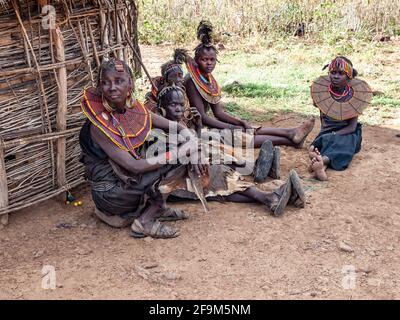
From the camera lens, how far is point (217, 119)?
5.09 metres

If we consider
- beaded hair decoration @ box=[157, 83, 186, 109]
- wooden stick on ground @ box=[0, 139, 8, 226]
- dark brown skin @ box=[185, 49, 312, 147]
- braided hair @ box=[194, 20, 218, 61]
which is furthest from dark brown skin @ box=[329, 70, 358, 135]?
wooden stick on ground @ box=[0, 139, 8, 226]

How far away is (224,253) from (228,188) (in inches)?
28.6

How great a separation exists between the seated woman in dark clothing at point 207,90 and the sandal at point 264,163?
532 mm

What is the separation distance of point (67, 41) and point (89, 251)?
1.54 metres

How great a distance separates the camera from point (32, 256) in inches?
132

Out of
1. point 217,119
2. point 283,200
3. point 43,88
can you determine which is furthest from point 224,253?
point 217,119

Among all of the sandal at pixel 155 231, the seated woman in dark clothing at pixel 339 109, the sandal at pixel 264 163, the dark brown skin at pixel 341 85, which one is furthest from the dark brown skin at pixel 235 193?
the dark brown skin at pixel 341 85

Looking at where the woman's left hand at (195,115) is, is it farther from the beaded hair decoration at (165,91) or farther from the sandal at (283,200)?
the sandal at (283,200)

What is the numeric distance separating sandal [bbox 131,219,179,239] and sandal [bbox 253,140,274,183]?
114 centimetres

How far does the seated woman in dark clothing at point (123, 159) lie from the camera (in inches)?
132

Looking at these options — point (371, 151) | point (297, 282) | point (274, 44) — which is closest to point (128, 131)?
point (297, 282)

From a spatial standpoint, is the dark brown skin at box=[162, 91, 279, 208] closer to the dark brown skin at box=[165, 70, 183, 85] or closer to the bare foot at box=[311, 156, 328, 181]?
the dark brown skin at box=[165, 70, 183, 85]

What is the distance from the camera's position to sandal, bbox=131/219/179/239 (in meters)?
3.50
